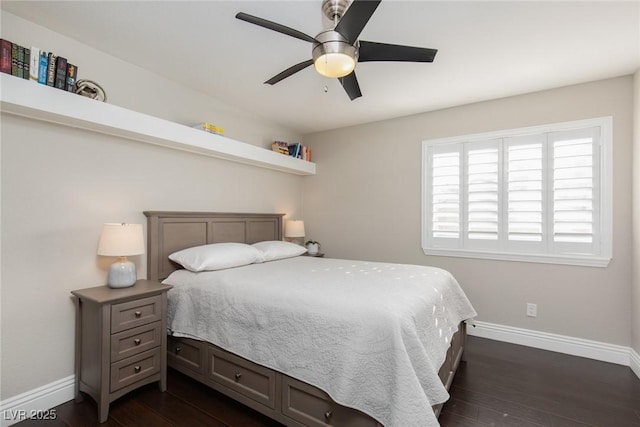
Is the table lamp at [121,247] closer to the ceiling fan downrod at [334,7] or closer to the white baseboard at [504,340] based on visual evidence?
the white baseboard at [504,340]

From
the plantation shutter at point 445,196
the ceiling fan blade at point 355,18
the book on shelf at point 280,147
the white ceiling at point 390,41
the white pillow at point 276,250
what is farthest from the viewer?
the book on shelf at point 280,147

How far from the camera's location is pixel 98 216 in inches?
92.4

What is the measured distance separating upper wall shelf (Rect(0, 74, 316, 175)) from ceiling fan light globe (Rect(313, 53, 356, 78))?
158 cm

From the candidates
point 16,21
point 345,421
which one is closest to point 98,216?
point 16,21

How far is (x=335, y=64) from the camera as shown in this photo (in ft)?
5.57

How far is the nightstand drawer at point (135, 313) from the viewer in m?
1.99

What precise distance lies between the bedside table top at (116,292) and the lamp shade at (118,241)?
27 cm

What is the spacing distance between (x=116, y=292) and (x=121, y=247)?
1.03 ft

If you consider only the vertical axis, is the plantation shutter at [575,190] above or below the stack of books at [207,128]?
below

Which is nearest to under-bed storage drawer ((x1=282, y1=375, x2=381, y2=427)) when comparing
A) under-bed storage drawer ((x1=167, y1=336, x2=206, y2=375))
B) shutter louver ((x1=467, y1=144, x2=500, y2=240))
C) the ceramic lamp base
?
under-bed storage drawer ((x1=167, y1=336, x2=206, y2=375))

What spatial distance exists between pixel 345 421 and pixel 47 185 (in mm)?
2454

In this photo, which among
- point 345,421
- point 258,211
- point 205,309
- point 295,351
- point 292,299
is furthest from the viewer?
point 258,211

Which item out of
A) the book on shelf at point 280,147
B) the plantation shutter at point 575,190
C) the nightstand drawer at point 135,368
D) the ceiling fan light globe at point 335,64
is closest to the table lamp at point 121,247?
the nightstand drawer at point 135,368

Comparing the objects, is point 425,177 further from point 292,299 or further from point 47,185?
point 47,185
